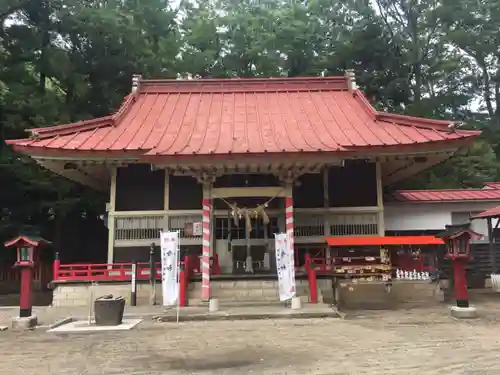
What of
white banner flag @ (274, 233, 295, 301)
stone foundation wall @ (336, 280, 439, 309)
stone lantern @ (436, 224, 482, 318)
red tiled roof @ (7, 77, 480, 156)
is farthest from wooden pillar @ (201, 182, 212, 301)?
stone lantern @ (436, 224, 482, 318)

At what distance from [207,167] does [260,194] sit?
5.26ft

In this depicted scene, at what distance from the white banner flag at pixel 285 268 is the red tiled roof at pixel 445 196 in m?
6.06

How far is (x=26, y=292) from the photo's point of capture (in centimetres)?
1023

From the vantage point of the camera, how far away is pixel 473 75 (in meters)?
29.1

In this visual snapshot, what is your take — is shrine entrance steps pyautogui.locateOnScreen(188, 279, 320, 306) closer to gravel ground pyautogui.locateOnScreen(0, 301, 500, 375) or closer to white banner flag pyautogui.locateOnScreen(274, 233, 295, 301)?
white banner flag pyautogui.locateOnScreen(274, 233, 295, 301)

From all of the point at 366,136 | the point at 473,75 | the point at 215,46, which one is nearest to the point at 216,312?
the point at 366,136

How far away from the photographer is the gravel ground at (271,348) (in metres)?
6.13

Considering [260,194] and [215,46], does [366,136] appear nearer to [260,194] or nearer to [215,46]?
[260,194]

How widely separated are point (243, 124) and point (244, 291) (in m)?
5.46

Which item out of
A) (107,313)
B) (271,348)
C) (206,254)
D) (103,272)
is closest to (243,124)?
(206,254)

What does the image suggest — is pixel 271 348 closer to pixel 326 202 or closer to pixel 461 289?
pixel 461 289

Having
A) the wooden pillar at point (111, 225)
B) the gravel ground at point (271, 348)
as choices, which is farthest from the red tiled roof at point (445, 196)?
the wooden pillar at point (111, 225)

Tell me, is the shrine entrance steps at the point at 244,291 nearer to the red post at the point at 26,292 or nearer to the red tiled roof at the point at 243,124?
the red tiled roof at the point at 243,124

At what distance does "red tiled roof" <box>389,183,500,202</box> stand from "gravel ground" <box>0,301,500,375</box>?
6.27m
